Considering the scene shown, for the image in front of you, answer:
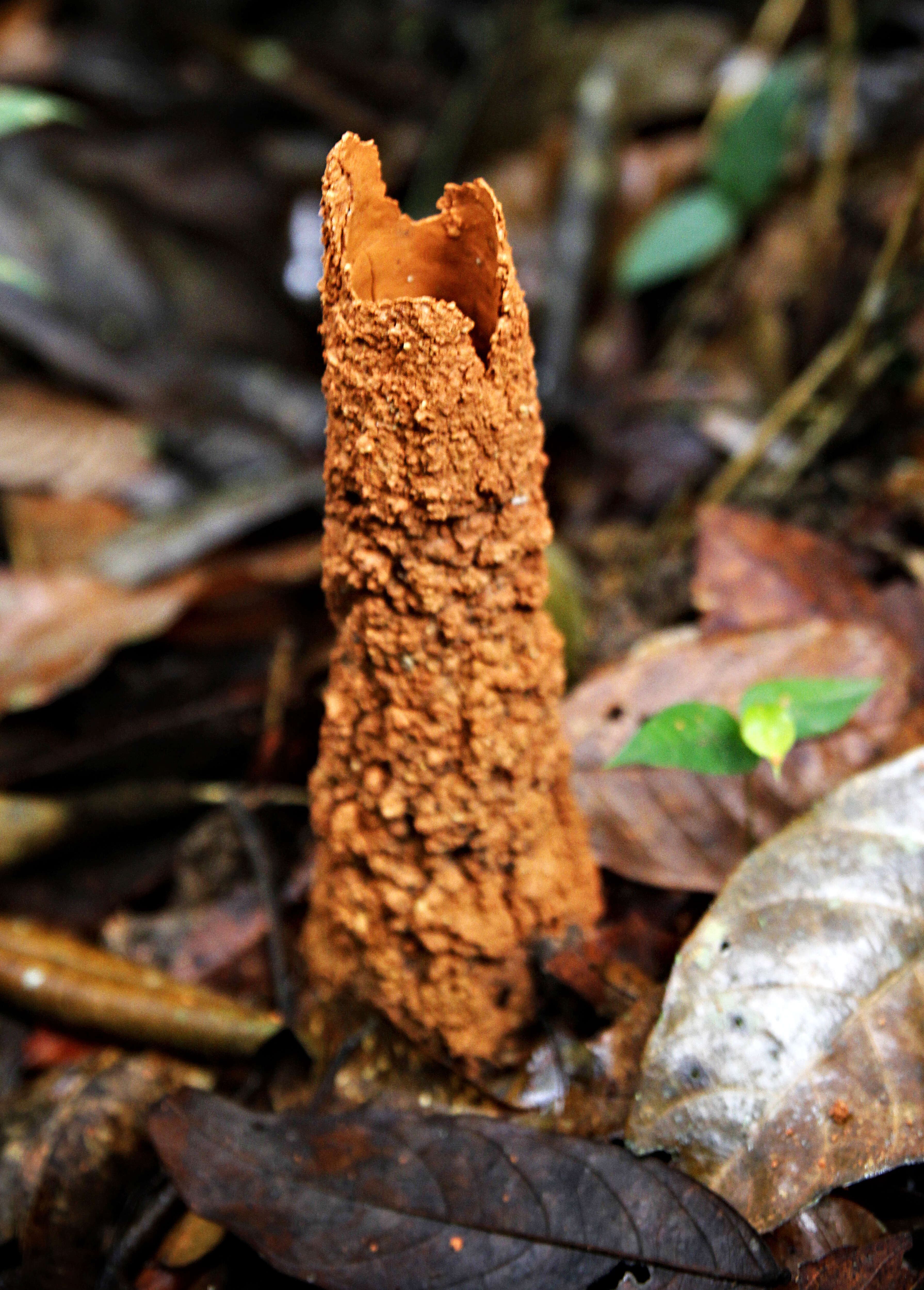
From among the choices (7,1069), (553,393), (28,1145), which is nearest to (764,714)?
(28,1145)

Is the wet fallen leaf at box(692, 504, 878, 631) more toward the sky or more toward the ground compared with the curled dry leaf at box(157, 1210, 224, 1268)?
more toward the sky

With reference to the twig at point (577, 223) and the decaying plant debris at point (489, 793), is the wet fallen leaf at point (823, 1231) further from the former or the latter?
the twig at point (577, 223)

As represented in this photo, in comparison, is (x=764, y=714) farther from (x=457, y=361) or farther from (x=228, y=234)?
(x=228, y=234)

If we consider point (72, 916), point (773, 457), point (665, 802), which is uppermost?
point (773, 457)

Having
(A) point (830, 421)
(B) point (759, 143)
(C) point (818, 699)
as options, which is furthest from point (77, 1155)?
(B) point (759, 143)

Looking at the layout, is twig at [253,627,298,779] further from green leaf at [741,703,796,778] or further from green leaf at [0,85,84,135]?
green leaf at [0,85,84,135]

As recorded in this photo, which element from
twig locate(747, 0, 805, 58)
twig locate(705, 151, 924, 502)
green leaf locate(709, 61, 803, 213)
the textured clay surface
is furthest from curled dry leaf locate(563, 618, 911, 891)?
twig locate(747, 0, 805, 58)
